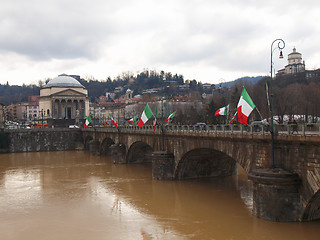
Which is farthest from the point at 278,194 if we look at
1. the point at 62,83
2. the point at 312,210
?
the point at 62,83

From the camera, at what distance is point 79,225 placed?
20703 millimetres

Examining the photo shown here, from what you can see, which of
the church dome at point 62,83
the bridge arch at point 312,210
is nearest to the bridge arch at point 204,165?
the bridge arch at point 312,210

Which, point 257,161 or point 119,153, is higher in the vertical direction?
point 257,161

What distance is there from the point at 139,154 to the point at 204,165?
56.7 ft

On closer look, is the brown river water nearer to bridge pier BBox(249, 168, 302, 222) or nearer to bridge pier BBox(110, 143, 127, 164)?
bridge pier BBox(249, 168, 302, 222)

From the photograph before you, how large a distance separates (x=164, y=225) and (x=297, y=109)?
4126 centimetres

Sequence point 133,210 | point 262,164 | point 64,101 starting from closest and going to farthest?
1. point 262,164
2. point 133,210
3. point 64,101

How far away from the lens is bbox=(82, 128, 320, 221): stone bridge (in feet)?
55.8

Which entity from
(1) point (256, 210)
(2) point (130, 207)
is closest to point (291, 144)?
(1) point (256, 210)

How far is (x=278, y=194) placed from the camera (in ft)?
58.0

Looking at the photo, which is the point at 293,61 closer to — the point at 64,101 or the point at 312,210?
the point at 64,101

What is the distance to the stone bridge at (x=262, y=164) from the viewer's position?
17.0 metres

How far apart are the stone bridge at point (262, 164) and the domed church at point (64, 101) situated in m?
79.9

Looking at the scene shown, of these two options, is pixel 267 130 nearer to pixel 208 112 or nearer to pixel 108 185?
pixel 108 185
